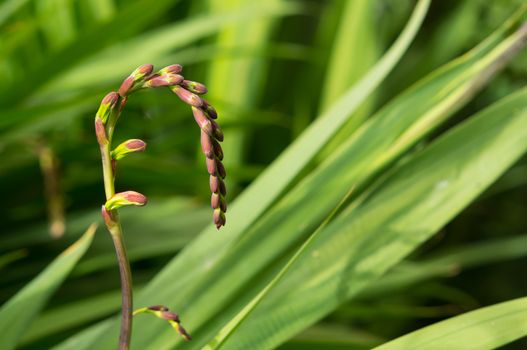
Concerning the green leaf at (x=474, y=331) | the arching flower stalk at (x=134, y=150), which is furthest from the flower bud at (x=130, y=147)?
the green leaf at (x=474, y=331)

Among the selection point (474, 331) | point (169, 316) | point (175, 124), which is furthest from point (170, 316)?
point (175, 124)

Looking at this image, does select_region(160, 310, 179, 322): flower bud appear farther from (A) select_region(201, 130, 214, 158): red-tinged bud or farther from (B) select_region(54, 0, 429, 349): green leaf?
(B) select_region(54, 0, 429, 349): green leaf

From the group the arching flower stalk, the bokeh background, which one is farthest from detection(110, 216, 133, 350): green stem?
the bokeh background

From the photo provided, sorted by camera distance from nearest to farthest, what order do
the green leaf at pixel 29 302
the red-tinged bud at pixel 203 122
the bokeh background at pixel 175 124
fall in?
the red-tinged bud at pixel 203 122, the green leaf at pixel 29 302, the bokeh background at pixel 175 124

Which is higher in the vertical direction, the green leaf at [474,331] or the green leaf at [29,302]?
the green leaf at [474,331]

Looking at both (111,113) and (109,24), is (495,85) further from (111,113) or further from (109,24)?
(111,113)

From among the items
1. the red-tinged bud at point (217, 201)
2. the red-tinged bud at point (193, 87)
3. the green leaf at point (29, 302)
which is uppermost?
the red-tinged bud at point (193, 87)

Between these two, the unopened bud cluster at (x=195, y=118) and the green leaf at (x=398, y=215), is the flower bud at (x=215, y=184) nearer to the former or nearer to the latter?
the unopened bud cluster at (x=195, y=118)
